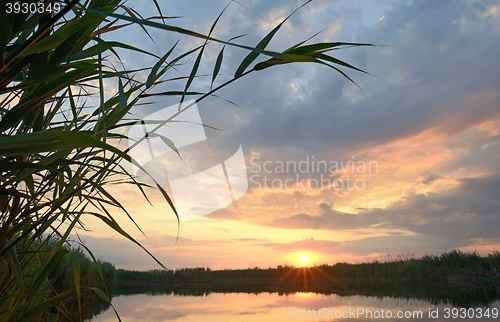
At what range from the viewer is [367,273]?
11211 millimetres

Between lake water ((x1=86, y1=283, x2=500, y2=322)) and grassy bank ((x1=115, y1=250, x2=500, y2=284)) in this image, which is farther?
grassy bank ((x1=115, y1=250, x2=500, y2=284))

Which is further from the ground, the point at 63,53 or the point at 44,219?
the point at 63,53

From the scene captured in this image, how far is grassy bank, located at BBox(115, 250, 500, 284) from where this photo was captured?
31.9 feet

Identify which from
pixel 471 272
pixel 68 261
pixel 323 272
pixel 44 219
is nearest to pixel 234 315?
pixel 68 261

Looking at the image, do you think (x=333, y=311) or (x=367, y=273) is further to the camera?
(x=367, y=273)

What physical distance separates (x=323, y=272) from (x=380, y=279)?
2.14 m

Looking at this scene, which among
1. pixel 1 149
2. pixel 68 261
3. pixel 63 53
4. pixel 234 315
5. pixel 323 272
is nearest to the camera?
pixel 1 149

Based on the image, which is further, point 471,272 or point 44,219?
point 471,272

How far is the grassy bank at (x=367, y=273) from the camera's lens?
31.9ft

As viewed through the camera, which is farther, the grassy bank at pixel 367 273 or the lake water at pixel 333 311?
the grassy bank at pixel 367 273

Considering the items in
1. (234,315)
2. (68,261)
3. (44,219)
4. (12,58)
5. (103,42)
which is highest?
(103,42)

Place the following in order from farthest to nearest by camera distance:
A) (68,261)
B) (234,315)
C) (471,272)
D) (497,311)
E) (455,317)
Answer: (471,272) < (68,261) < (234,315) < (497,311) < (455,317)

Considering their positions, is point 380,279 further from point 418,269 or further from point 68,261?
point 68,261

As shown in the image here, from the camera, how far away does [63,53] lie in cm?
63
